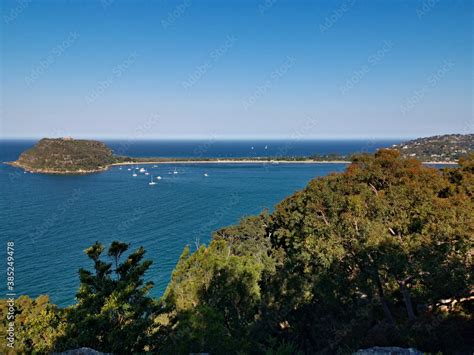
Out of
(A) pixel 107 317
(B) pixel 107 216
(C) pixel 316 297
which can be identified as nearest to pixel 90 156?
(B) pixel 107 216

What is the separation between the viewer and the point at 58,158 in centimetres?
10262

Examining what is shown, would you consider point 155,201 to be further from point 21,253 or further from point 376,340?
point 376,340

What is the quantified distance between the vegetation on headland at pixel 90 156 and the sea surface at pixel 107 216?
56.9 ft

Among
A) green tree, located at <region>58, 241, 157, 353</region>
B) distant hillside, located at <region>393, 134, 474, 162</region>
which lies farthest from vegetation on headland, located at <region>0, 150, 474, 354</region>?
distant hillside, located at <region>393, 134, 474, 162</region>

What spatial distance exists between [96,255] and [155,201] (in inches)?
1758

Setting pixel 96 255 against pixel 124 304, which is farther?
pixel 96 255

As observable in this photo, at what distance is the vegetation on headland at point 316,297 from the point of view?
30.5 feet

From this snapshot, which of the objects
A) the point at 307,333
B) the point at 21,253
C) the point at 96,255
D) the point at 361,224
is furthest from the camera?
the point at 21,253

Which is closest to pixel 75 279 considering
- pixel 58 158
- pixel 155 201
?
pixel 155 201

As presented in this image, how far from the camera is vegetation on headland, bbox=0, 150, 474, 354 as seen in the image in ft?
30.5

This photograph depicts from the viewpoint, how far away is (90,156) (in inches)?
4277

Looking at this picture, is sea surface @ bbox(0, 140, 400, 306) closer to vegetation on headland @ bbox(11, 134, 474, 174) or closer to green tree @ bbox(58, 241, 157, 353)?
green tree @ bbox(58, 241, 157, 353)

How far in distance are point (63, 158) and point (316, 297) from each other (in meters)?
108

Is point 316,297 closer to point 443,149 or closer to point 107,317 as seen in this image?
point 107,317
